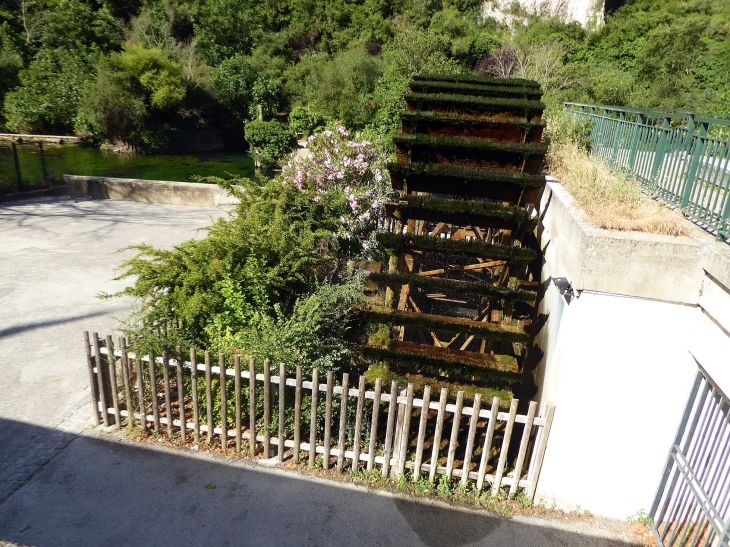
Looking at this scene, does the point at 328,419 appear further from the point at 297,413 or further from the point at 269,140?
the point at 269,140

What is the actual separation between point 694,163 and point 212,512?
4858 mm

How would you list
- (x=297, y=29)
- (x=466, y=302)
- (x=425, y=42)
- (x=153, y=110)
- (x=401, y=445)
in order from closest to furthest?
1. (x=401, y=445)
2. (x=466, y=302)
3. (x=425, y=42)
4. (x=153, y=110)
5. (x=297, y=29)

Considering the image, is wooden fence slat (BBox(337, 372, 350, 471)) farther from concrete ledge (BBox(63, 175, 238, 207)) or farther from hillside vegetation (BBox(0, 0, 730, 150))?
hillside vegetation (BBox(0, 0, 730, 150))

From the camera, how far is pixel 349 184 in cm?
884

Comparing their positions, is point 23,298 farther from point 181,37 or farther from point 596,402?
point 181,37

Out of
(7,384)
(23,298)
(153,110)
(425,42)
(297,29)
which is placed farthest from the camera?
(297,29)

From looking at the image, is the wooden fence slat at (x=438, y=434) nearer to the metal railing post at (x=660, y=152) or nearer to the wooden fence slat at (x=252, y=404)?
the wooden fence slat at (x=252, y=404)

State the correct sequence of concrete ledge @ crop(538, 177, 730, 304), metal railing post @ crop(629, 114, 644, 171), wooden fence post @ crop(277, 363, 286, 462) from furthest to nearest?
metal railing post @ crop(629, 114, 644, 171), wooden fence post @ crop(277, 363, 286, 462), concrete ledge @ crop(538, 177, 730, 304)

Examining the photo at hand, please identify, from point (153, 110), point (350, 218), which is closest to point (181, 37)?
point (153, 110)

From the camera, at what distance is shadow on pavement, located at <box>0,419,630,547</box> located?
3449mm

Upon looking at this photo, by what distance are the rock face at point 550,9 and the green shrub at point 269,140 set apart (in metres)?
22.6

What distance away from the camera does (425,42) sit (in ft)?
67.5

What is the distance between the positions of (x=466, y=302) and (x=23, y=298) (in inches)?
256

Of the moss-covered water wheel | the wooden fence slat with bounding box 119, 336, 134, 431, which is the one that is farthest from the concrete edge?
the moss-covered water wheel
